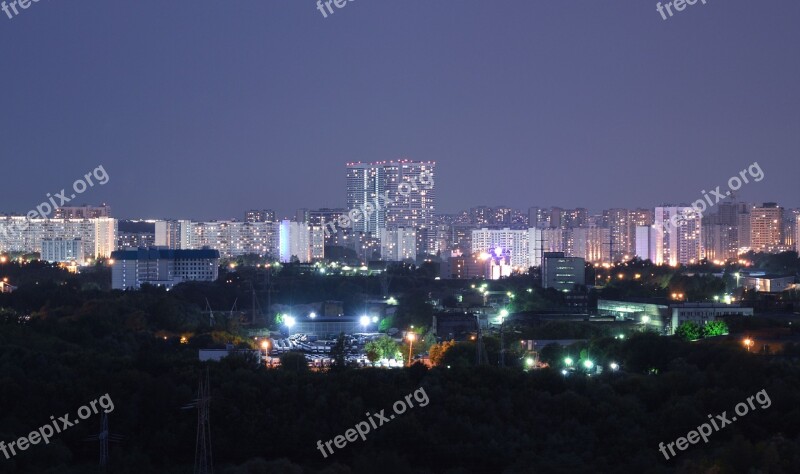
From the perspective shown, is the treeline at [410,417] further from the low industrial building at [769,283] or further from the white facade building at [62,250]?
the white facade building at [62,250]

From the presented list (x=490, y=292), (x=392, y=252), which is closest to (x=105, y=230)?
(x=392, y=252)

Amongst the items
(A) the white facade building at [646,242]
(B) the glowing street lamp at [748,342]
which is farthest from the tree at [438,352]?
(A) the white facade building at [646,242]

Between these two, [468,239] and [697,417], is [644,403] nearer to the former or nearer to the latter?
[697,417]

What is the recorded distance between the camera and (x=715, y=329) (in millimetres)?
12898

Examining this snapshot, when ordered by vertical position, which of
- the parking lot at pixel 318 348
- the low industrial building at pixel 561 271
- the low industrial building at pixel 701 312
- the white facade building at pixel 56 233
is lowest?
the parking lot at pixel 318 348

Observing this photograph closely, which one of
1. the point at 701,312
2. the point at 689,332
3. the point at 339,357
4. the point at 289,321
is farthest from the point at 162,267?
the point at 339,357

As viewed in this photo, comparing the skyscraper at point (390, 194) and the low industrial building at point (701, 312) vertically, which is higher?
the skyscraper at point (390, 194)

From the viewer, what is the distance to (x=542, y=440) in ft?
23.4

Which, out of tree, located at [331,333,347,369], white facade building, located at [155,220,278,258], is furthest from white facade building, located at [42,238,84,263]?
tree, located at [331,333,347,369]

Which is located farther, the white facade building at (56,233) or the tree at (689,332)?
the white facade building at (56,233)

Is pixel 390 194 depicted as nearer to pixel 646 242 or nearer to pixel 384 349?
pixel 646 242

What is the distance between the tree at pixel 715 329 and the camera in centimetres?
1280

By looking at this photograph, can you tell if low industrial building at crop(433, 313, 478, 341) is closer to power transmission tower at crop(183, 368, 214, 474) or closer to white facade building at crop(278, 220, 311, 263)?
power transmission tower at crop(183, 368, 214, 474)

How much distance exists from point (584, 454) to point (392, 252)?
3448 centimetres
